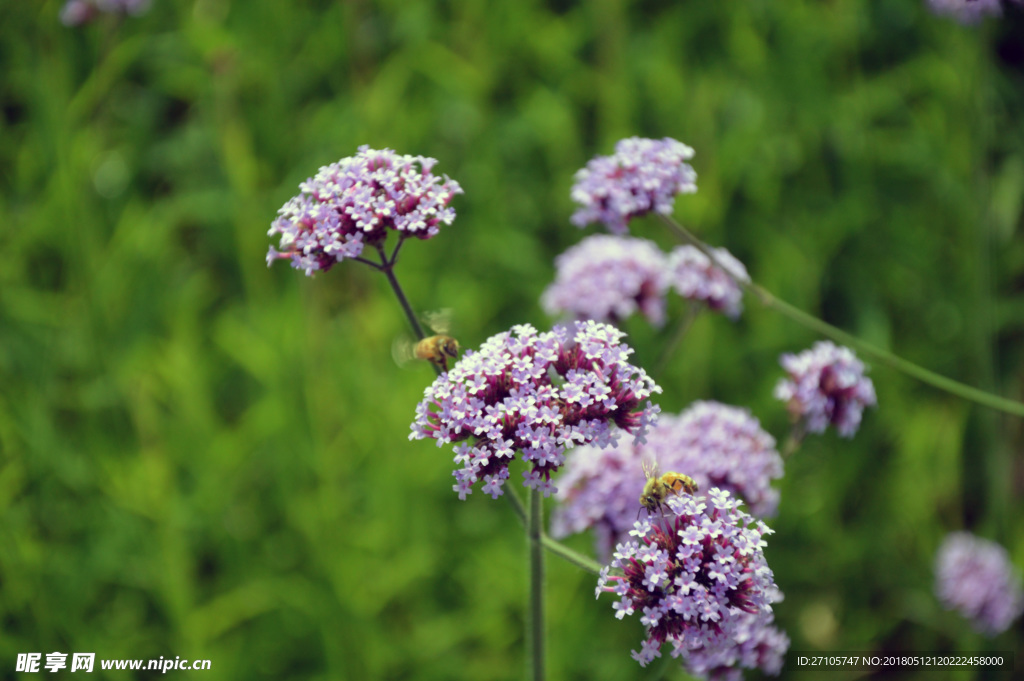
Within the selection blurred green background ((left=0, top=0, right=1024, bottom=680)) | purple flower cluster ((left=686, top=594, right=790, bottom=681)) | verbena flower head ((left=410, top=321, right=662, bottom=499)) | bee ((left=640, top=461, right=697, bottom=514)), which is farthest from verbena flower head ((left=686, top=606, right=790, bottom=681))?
blurred green background ((left=0, top=0, right=1024, bottom=680))

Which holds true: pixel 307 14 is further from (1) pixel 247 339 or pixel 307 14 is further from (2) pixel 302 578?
(2) pixel 302 578

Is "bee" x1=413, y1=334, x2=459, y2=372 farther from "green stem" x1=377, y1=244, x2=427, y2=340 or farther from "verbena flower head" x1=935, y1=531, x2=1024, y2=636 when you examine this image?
"verbena flower head" x1=935, y1=531, x2=1024, y2=636

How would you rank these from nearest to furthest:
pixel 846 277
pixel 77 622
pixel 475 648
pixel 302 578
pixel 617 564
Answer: pixel 617 564
pixel 77 622
pixel 302 578
pixel 475 648
pixel 846 277

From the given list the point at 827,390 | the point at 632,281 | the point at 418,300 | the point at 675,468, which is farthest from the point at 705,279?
the point at 418,300

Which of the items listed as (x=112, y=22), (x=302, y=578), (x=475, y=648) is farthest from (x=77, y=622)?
(x=112, y=22)

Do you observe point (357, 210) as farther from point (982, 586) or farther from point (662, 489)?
point (982, 586)

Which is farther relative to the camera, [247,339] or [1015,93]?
[1015,93]
